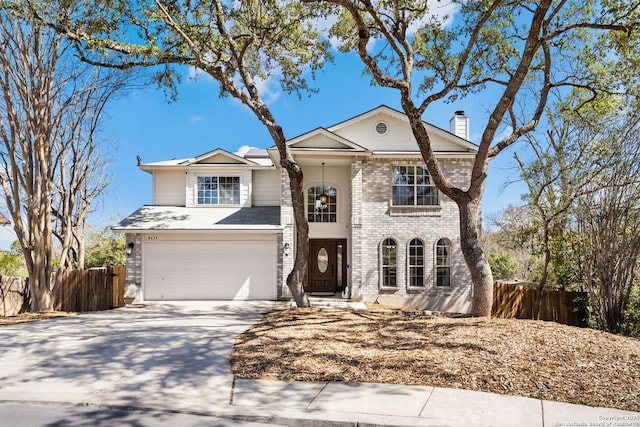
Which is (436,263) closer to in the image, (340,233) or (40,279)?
(340,233)

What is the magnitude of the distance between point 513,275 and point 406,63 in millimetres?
16168

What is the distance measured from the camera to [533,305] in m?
14.4

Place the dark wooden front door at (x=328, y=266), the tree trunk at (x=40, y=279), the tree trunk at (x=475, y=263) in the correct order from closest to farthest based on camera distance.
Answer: the tree trunk at (x=475, y=263) < the tree trunk at (x=40, y=279) < the dark wooden front door at (x=328, y=266)

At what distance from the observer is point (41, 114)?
494 inches

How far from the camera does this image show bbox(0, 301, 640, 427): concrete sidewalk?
467 cm

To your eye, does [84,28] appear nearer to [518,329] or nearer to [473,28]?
[473,28]

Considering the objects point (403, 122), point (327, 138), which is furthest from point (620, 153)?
point (327, 138)

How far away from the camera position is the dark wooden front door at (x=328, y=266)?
1606cm

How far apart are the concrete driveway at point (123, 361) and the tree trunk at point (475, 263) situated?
531 centimetres

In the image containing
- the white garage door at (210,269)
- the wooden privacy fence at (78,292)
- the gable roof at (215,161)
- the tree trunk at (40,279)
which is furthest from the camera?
the gable roof at (215,161)

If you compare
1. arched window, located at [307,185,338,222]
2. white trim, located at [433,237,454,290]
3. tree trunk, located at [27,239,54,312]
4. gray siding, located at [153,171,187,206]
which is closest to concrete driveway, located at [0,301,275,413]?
tree trunk, located at [27,239,54,312]

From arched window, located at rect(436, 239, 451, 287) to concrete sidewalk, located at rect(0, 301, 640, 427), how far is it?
31.0 ft

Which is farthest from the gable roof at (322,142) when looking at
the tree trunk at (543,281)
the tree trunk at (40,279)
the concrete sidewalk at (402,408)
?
the concrete sidewalk at (402,408)

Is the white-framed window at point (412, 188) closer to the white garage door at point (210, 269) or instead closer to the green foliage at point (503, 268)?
the white garage door at point (210, 269)
